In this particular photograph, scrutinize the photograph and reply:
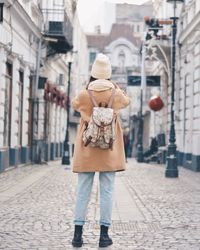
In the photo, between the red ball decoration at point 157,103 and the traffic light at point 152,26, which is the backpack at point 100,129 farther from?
the red ball decoration at point 157,103

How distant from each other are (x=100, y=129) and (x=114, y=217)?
2.64 meters

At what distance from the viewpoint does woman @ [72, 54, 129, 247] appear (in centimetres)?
617

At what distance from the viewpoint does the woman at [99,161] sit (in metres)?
6.17

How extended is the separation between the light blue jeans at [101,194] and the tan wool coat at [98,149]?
11cm

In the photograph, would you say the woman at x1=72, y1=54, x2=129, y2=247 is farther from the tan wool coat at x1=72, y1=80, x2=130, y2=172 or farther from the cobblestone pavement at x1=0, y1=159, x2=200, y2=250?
the cobblestone pavement at x1=0, y1=159, x2=200, y2=250

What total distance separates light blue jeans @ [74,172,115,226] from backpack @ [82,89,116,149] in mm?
319

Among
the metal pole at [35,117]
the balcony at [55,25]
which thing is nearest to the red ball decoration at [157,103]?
the balcony at [55,25]

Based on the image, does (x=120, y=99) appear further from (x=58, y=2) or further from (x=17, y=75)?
(x=58, y=2)

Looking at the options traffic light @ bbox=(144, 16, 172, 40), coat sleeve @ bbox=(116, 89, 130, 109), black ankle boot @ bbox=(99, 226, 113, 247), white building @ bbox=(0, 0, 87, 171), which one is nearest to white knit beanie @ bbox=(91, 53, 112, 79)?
coat sleeve @ bbox=(116, 89, 130, 109)

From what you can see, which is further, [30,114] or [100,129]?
[30,114]

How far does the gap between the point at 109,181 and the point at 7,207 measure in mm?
3459

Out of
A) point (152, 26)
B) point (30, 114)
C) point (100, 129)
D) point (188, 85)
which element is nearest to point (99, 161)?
point (100, 129)

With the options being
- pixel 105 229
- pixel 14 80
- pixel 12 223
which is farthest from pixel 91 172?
pixel 14 80

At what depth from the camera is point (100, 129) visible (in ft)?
20.1
